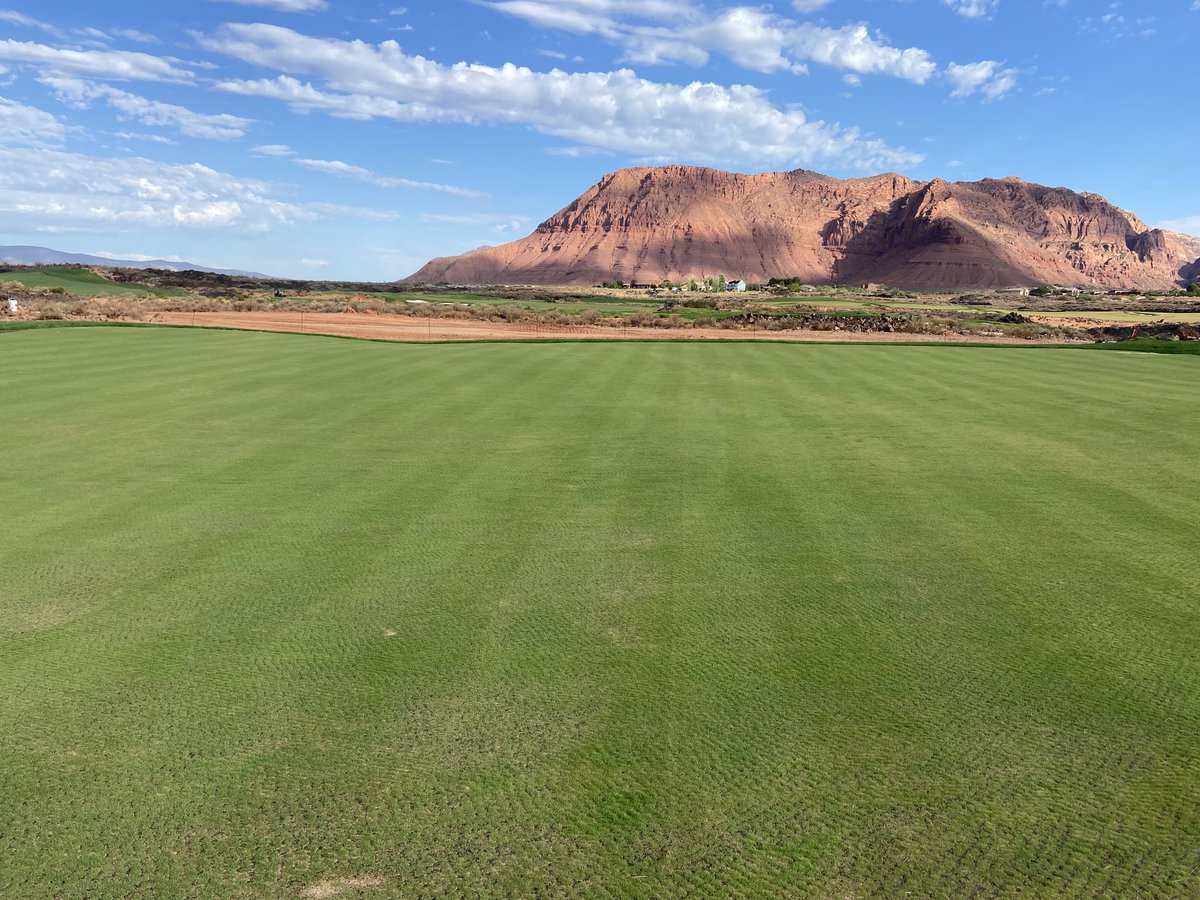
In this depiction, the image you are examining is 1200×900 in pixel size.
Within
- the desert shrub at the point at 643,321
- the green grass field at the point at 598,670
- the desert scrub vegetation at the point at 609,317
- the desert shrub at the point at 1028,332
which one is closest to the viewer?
the green grass field at the point at 598,670

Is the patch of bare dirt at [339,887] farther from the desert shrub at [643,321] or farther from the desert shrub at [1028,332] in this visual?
the desert shrub at [643,321]

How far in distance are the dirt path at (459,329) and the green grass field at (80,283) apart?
75.3ft

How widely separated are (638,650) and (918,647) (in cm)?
174

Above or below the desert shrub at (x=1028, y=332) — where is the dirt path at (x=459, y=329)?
below

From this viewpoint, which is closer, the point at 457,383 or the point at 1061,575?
the point at 1061,575

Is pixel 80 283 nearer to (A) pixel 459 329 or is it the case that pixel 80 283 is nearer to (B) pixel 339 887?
(A) pixel 459 329

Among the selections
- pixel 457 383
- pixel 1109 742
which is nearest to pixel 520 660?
pixel 1109 742

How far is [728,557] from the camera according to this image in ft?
21.6

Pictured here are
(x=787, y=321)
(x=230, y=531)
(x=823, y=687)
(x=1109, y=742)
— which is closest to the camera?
(x=1109, y=742)

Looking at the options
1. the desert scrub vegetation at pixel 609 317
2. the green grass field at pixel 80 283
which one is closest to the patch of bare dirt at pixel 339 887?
the desert scrub vegetation at pixel 609 317

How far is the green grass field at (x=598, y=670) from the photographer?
10.2 ft

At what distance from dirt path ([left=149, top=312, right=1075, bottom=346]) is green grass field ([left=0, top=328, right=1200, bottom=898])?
33.7 meters

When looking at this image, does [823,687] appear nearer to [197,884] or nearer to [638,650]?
[638,650]

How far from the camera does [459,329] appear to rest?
161 ft
